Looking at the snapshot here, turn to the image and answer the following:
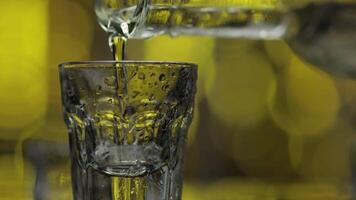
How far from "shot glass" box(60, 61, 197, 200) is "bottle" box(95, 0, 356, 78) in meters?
0.11

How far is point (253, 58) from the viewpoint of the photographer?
127 centimetres

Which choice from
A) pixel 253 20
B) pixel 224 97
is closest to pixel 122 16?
pixel 253 20

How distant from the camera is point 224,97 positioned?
1.27 meters

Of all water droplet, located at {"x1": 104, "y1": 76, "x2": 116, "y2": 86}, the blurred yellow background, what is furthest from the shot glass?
the blurred yellow background

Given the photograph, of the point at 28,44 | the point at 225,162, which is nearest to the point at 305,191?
the point at 225,162

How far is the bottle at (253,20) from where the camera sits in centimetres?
65

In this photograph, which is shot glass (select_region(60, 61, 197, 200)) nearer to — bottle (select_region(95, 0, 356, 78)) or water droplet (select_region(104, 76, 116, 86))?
water droplet (select_region(104, 76, 116, 86))

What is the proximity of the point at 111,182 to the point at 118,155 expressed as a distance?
0.02 metres

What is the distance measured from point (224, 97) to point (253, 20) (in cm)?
59

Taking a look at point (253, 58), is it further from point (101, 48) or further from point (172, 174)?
point (172, 174)

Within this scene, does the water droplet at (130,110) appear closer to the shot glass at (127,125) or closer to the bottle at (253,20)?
the shot glass at (127,125)

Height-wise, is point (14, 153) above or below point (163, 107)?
below

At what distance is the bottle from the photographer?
0.65 metres

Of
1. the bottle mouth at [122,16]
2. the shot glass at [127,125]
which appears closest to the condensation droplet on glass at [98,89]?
the shot glass at [127,125]
